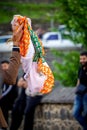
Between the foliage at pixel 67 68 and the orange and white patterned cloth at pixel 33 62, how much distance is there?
8.62m

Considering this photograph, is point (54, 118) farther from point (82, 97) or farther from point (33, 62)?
point (33, 62)

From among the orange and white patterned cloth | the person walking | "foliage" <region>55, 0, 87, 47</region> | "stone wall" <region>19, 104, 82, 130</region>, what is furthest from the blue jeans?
the orange and white patterned cloth

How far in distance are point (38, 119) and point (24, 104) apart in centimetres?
43

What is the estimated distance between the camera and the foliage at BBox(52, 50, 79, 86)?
51.8 ft

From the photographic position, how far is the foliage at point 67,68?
15781 millimetres

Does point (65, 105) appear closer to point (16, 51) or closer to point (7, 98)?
point (7, 98)

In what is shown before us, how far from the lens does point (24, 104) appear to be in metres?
13.5

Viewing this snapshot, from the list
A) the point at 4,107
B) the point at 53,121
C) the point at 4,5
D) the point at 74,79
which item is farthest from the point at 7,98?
the point at 4,5

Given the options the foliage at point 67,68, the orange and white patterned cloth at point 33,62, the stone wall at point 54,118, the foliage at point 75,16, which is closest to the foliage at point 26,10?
the foliage at point 67,68

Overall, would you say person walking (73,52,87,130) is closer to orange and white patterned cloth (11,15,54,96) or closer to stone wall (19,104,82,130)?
stone wall (19,104,82,130)

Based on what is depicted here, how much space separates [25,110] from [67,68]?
2.87 m

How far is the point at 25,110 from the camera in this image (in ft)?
43.8

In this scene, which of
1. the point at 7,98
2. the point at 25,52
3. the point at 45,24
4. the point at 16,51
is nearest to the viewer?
the point at 16,51

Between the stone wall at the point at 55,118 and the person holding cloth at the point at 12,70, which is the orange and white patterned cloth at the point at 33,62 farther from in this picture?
the stone wall at the point at 55,118
